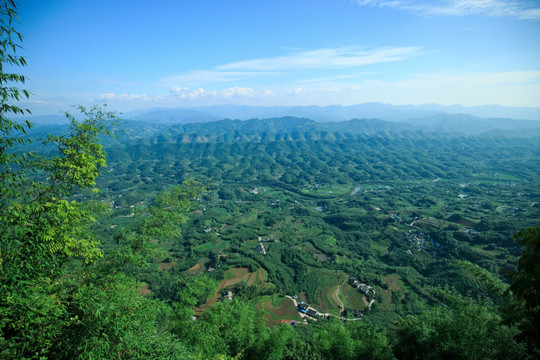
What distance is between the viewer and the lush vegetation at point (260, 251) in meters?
4.66

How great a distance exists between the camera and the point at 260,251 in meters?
49.2

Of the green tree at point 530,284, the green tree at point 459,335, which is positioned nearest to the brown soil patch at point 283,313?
the green tree at point 459,335

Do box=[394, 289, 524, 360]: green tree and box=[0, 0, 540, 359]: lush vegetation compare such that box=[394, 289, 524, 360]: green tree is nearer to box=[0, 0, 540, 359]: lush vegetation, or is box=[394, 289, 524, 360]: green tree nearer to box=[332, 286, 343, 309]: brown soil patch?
box=[0, 0, 540, 359]: lush vegetation

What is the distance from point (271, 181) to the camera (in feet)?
343

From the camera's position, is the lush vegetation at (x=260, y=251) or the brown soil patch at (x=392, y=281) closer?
the lush vegetation at (x=260, y=251)

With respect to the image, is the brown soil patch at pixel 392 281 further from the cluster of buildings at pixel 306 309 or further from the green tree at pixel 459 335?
the green tree at pixel 459 335

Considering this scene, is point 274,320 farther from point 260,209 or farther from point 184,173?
point 184,173

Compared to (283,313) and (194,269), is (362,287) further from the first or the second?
(194,269)

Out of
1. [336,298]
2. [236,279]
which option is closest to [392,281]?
[336,298]

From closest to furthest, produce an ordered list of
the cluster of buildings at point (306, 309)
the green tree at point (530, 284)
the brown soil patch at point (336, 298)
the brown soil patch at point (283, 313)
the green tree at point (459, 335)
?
the green tree at point (530, 284) < the green tree at point (459, 335) < the brown soil patch at point (283, 313) < the cluster of buildings at point (306, 309) < the brown soil patch at point (336, 298)

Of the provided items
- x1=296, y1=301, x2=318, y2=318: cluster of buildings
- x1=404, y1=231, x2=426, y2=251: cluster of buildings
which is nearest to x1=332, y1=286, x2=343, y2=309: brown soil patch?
x1=296, y1=301, x2=318, y2=318: cluster of buildings

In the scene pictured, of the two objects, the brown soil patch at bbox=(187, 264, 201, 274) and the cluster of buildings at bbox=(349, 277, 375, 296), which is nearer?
the cluster of buildings at bbox=(349, 277, 375, 296)

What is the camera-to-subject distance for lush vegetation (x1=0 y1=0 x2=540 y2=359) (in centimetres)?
466

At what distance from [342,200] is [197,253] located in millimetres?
54127
